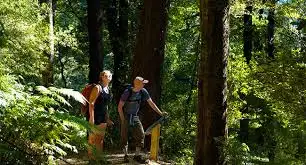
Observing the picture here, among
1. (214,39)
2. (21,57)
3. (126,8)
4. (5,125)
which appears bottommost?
(5,125)

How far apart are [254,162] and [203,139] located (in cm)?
85

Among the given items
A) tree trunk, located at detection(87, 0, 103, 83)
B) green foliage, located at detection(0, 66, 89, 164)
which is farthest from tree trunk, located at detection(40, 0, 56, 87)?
green foliage, located at detection(0, 66, 89, 164)

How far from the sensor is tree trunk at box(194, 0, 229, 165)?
7.11 meters

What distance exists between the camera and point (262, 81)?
10133mm

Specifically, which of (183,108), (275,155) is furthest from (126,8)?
(275,155)

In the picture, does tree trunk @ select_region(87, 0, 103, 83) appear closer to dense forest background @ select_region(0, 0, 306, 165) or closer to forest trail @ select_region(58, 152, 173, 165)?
dense forest background @ select_region(0, 0, 306, 165)

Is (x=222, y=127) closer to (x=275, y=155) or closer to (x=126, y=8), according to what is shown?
(x=275, y=155)

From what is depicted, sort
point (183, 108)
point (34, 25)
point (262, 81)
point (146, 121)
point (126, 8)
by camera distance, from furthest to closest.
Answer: point (183, 108), point (126, 8), point (34, 25), point (146, 121), point (262, 81)

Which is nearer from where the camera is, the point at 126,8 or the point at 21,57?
the point at 21,57

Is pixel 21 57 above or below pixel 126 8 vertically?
below

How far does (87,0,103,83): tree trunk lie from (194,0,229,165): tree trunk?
9166 millimetres

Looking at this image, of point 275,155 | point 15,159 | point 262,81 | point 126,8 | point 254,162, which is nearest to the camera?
point 15,159

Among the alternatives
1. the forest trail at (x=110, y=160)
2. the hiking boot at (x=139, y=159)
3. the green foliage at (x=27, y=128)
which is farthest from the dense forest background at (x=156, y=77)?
the hiking boot at (x=139, y=159)

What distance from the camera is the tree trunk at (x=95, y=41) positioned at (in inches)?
643
